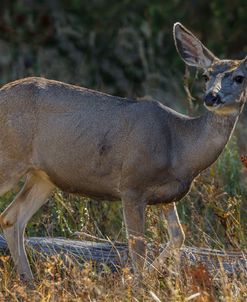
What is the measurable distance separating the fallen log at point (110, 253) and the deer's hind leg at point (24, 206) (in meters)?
0.12

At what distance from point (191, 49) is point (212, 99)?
93 centimetres

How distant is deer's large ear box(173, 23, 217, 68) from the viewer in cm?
935

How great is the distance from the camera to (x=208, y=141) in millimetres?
9016

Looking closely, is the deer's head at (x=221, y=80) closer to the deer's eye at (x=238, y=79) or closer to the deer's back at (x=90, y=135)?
the deer's eye at (x=238, y=79)

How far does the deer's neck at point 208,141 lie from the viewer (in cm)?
895

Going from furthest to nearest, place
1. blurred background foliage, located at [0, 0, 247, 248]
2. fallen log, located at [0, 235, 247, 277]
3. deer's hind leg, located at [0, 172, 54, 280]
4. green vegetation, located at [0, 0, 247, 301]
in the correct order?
blurred background foliage, located at [0, 0, 247, 248] < green vegetation, located at [0, 0, 247, 301] < deer's hind leg, located at [0, 172, 54, 280] < fallen log, located at [0, 235, 247, 277]

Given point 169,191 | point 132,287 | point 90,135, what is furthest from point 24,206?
point 132,287

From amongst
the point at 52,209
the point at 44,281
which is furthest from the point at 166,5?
the point at 44,281

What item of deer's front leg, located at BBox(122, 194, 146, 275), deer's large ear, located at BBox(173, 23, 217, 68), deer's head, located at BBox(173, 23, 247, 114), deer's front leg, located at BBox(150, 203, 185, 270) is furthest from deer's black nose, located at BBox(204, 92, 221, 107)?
deer's front leg, located at BBox(150, 203, 185, 270)

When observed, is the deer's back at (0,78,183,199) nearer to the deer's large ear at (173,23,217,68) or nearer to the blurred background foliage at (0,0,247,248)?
the deer's large ear at (173,23,217,68)

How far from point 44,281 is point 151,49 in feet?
28.9

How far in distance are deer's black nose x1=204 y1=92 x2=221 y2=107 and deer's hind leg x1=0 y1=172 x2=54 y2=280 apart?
147 cm

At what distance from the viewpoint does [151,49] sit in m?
16.2

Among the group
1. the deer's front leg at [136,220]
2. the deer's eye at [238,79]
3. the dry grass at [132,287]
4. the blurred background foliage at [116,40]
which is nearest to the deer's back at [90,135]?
the deer's front leg at [136,220]
